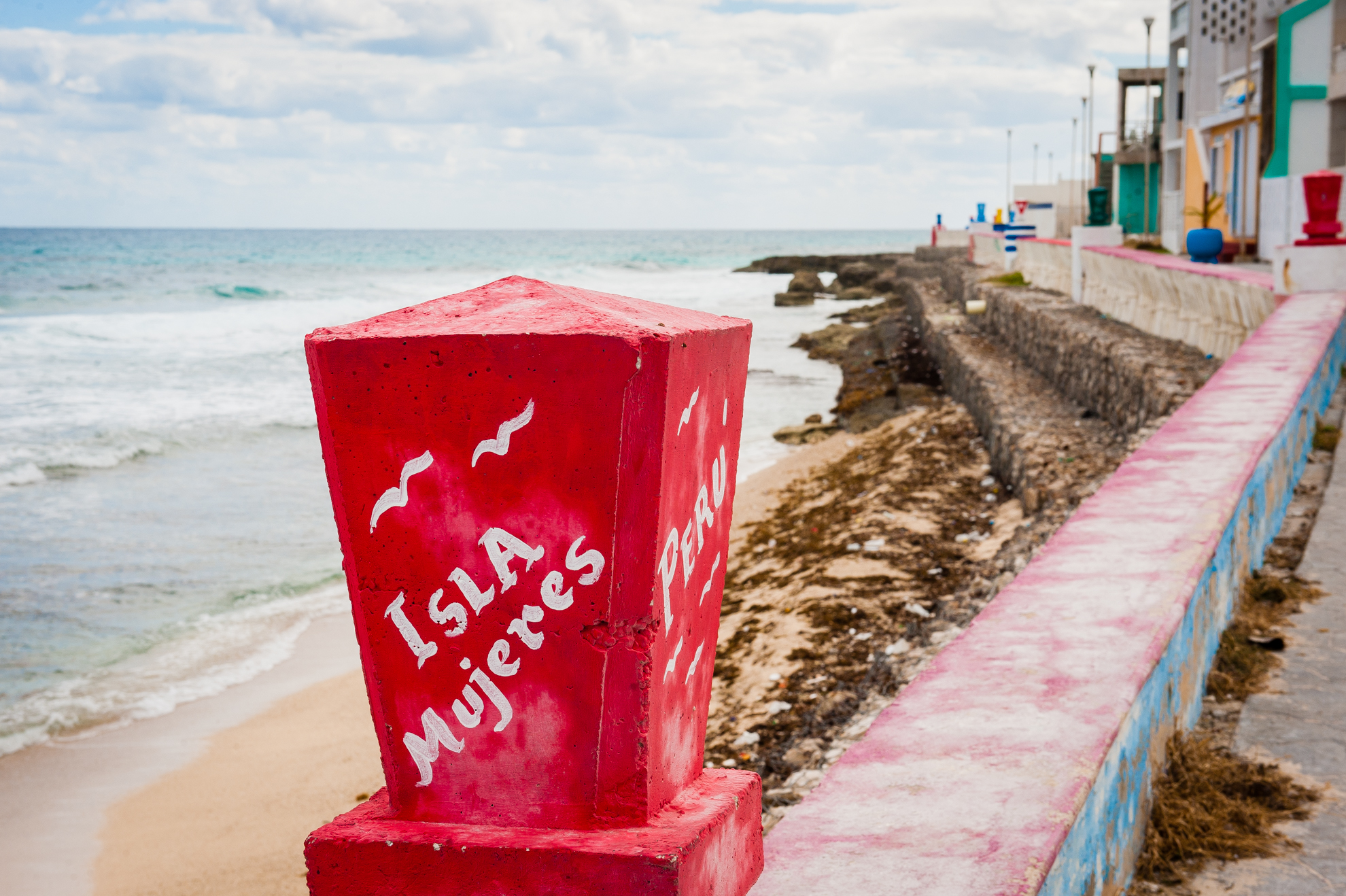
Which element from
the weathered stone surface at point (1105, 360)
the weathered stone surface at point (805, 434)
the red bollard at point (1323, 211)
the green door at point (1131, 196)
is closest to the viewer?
the weathered stone surface at point (1105, 360)

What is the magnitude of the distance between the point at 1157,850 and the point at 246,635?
6.53m

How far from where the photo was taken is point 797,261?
62031mm

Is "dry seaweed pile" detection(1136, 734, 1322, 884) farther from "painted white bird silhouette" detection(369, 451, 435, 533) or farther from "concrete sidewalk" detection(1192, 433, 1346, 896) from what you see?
"painted white bird silhouette" detection(369, 451, 435, 533)

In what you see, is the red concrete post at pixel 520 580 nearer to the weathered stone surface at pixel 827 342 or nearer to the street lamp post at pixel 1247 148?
the street lamp post at pixel 1247 148

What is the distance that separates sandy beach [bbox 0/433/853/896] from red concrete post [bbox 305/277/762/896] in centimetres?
371

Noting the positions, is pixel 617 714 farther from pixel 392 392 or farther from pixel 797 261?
pixel 797 261

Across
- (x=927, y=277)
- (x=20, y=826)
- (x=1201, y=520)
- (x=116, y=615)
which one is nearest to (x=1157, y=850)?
(x=1201, y=520)

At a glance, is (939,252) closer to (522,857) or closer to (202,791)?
(202,791)

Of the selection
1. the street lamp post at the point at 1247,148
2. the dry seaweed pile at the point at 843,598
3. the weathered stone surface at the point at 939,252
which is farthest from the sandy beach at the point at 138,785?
the weathered stone surface at the point at 939,252

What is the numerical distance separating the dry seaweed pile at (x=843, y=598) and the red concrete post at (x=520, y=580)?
7.63ft

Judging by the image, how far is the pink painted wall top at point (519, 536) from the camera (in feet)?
4.05

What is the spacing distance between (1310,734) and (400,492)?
8.00 feet

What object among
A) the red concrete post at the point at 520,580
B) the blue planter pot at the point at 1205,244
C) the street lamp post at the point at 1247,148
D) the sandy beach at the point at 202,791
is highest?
the street lamp post at the point at 1247,148

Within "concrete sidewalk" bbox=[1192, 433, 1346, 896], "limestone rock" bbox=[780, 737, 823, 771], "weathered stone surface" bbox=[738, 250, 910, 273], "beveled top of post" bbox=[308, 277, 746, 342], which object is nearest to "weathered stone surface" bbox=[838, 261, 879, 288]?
"weathered stone surface" bbox=[738, 250, 910, 273]
